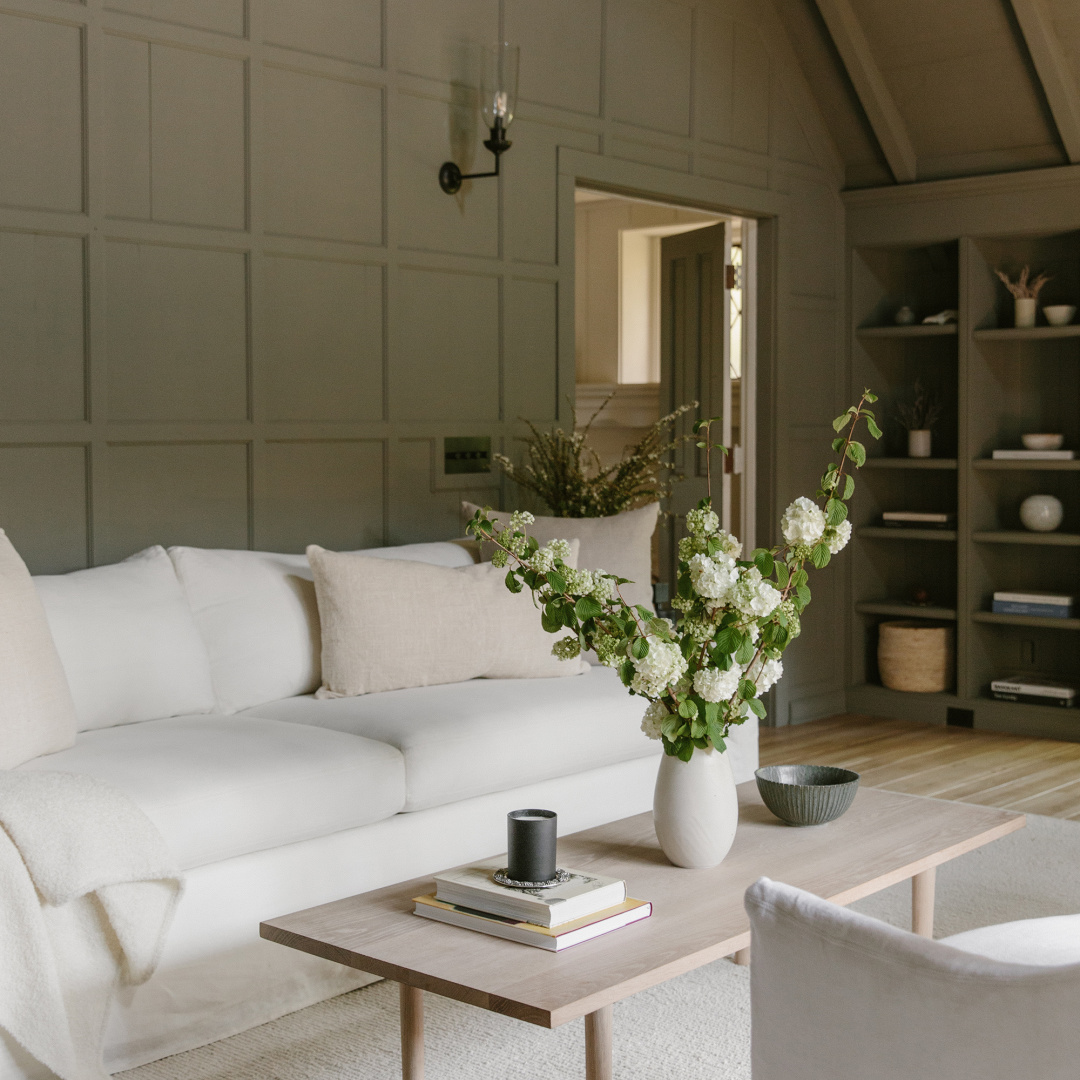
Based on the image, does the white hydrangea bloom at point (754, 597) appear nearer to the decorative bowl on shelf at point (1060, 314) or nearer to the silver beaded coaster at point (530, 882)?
the silver beaded coaster at point (530, 882)

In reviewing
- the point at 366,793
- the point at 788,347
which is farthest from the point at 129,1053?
the point at 788,347

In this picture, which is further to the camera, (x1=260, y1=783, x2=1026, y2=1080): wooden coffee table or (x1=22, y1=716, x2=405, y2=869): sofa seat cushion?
(x1=22, y1=716, x2=405, y2=869): sofa seat cushion

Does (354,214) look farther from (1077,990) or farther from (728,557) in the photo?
(1077,990)

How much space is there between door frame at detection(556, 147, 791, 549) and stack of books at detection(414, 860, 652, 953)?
297 centimetres

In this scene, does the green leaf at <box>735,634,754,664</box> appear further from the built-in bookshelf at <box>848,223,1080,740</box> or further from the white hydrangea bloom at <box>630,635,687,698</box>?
the built-in bookshelf at <box>848,223,1080,740</box>

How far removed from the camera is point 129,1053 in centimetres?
A: 256

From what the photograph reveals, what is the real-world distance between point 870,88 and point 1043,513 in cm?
198

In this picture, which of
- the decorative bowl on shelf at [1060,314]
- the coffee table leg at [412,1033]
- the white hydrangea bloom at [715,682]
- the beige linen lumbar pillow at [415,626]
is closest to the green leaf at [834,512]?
the white hydrangea bloom at [715,682]

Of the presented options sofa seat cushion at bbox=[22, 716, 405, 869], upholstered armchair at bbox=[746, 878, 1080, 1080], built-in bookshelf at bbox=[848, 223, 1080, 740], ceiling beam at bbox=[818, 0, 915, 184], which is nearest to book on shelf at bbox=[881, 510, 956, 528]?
built-in bookshelf at bbox=[848, 223, 1080, 740]

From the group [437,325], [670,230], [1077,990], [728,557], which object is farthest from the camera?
[670,230]

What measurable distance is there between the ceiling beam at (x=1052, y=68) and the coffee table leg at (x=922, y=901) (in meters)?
3.75

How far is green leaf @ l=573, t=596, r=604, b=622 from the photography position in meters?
2.22

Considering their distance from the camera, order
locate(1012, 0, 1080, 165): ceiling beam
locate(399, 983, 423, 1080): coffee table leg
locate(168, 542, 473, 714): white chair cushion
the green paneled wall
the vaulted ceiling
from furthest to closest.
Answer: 1. the vaulted ceiling
2. locate(1012, 0, 1080, 165): ceiling beam
3. the green paneled wall
4. locate(168, 542, 473, 714): white chair cushion
5. locate(399, 983, 423, 1080): coffee table leg

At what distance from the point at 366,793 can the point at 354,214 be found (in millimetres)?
2049
